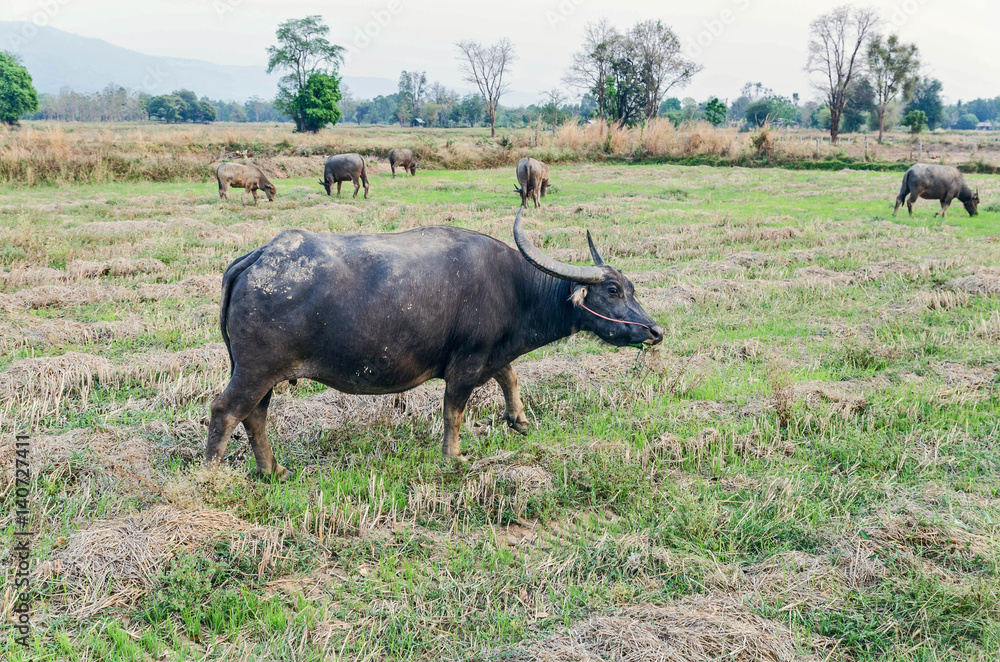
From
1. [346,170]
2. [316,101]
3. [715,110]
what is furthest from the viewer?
[715,110]

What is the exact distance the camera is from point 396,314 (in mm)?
3514

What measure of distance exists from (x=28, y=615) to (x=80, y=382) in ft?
8.37

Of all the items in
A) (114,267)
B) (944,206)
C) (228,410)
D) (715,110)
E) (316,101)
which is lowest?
(228,410)

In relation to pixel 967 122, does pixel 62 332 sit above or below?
below

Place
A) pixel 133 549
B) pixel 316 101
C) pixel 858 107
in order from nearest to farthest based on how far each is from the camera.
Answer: pixel 133 549, pixel 316 101, pixel 858 107

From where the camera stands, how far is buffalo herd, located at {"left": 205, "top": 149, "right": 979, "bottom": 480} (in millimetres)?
3320

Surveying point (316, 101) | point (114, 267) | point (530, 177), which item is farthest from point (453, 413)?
point (316, 101)

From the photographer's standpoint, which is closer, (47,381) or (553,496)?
(553,496)

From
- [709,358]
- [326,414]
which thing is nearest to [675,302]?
[709,358]

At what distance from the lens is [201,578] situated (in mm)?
2621

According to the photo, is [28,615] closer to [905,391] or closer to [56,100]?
[905,391]

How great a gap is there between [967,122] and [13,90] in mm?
131075

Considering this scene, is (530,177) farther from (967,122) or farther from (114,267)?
(967,122)

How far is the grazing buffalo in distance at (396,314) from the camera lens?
3.32 m
